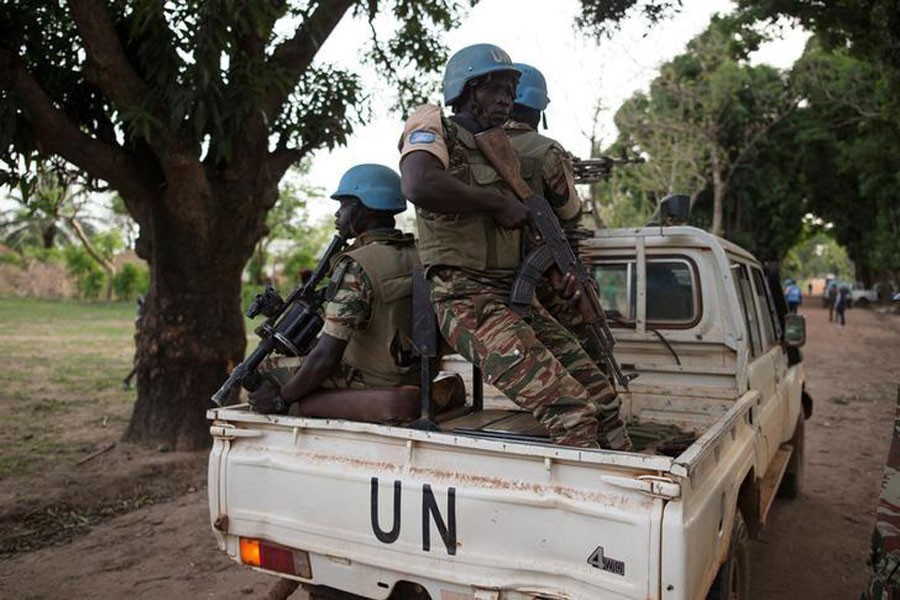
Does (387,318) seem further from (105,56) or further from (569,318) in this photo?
(105,56)

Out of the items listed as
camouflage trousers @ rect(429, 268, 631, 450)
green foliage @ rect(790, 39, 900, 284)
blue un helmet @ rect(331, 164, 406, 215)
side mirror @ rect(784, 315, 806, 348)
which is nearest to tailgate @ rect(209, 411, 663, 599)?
camouflage trousers @ rect(429, 268, 631, 450)

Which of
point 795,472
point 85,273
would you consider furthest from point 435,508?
point 85,273

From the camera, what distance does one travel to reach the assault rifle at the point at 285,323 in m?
2.97

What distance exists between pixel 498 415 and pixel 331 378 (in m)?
0.77

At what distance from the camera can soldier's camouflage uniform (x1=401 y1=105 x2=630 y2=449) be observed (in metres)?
2.55

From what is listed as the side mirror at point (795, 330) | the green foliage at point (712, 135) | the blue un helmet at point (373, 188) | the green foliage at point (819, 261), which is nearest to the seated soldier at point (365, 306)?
the blue un helmet at point (373, 188)

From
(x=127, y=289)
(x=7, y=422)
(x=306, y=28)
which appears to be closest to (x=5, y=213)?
(x=127, y=289)

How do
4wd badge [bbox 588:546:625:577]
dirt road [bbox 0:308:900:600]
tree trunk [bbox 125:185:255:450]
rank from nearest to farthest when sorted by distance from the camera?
4wd badge [bbox 588:546:625:577], dirt road [bbox 0:308:900:600], tree trunk [bbox 125:185:255:450]

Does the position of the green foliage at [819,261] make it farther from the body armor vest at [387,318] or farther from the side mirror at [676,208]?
the body armor vest at [387,318]

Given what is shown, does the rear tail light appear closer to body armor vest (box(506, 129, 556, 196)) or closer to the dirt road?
the dirt road

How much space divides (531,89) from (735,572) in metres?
2.17

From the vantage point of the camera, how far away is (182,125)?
5.61 meters

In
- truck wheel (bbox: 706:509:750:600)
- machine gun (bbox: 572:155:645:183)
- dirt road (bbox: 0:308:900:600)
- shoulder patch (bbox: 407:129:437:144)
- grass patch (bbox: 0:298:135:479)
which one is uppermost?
machine gun (bbox: 572:155:645:183)

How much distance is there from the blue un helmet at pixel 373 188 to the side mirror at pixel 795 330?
9.25 ft
